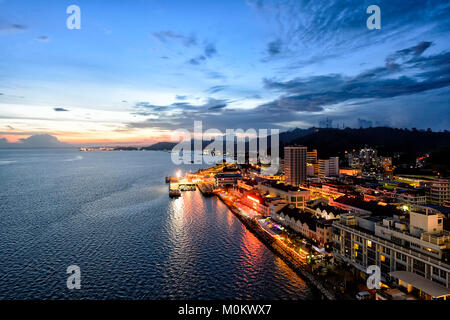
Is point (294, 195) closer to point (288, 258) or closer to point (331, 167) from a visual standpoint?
point (288, 258)

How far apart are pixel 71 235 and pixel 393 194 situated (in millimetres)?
19483

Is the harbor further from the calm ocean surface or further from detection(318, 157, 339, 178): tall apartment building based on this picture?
detection(318, 157, 339, 178): tall apartment building

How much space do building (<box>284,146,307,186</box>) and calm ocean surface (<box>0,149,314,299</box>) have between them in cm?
1172

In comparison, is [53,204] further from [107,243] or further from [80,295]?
[80,295]

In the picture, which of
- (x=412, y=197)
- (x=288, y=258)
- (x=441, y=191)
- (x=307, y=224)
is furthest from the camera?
(x=441, y=191)

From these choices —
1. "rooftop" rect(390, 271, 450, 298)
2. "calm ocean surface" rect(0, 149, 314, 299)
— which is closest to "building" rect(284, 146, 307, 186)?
"calm ocean surface" rect(0, 149, 314, 299)

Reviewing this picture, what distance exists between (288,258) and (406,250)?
3933 millimetres

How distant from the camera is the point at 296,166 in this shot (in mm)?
27422

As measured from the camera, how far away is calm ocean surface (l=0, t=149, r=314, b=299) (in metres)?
7.95

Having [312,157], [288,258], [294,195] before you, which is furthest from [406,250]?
[312,157]

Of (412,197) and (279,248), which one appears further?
(412,197)

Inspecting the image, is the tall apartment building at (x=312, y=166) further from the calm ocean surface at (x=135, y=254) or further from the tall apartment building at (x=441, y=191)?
the calm ocean surface at (x=135, y=254)

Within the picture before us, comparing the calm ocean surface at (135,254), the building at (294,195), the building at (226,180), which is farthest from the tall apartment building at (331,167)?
the calm ocean surface at (135,254)

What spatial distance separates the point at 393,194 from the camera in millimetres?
18203
